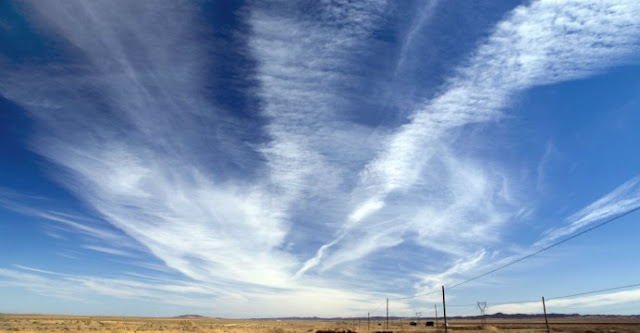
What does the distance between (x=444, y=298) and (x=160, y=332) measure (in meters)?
55.3

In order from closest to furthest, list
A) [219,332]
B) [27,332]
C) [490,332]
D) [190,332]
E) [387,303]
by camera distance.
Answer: [27,332], [190,332], [219,332], [490,332], [387,303]

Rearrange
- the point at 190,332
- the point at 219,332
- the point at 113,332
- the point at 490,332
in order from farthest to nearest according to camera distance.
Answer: the point at 490,332 → the point at 219,332 → the point at 190,332 → the point at 113,332

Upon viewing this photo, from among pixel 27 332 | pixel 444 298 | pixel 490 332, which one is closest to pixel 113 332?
pixel 27 332

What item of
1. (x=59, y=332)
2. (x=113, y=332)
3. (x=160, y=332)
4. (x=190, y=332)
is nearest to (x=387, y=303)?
(x=190, y=332)

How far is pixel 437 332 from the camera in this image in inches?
3903

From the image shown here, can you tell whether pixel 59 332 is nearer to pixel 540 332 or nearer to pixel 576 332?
pixel 540 332

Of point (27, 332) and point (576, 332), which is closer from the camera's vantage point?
point (27, 332)

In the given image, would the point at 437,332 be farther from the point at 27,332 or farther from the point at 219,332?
the point at 27,332

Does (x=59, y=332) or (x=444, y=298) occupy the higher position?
(x=444, y=298)

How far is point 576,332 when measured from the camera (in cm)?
9388

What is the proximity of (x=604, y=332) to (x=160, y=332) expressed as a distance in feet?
338

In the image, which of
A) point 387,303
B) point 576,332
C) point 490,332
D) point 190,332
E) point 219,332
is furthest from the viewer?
point 387,303

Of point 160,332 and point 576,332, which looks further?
point 576,332

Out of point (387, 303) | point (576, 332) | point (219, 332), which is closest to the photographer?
point (219, 332)
